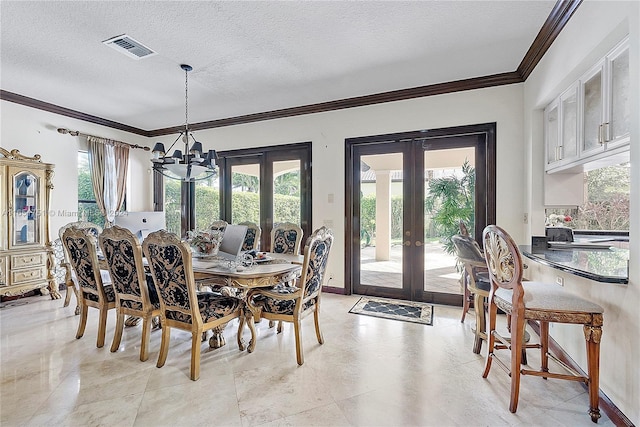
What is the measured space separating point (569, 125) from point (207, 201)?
5.16 m

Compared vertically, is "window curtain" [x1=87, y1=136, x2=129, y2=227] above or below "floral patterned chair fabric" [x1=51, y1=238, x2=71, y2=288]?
above

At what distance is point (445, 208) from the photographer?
4000mm

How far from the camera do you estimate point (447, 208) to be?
399 cm

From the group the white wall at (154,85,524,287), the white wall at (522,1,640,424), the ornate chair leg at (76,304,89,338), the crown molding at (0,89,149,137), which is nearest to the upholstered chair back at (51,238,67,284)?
the ornate chair leg at (76,304,89,338)

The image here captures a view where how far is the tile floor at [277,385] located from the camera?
187 cm

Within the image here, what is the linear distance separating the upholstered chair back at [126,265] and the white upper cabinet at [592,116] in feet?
11.0

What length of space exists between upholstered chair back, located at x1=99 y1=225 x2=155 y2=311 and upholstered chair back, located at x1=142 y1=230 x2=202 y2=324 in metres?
0.21

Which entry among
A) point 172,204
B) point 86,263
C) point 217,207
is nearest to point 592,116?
point 86,263

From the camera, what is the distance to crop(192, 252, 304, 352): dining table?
237cm

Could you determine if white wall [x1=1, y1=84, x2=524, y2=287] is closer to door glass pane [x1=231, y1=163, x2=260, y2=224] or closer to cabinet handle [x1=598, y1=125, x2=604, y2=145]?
door glass pane [x1=231, y1=163, x2=260, y2=224]

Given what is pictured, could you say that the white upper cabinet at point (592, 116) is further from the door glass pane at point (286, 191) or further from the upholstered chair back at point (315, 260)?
the door glass pane at point (286, 191)

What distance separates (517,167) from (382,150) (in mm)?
1613

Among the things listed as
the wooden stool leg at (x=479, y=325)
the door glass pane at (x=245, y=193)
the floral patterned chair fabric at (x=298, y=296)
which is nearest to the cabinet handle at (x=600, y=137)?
the wooden stool leg at (x=479, y=325)

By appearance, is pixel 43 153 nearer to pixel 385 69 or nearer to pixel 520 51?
pixel 385 69
